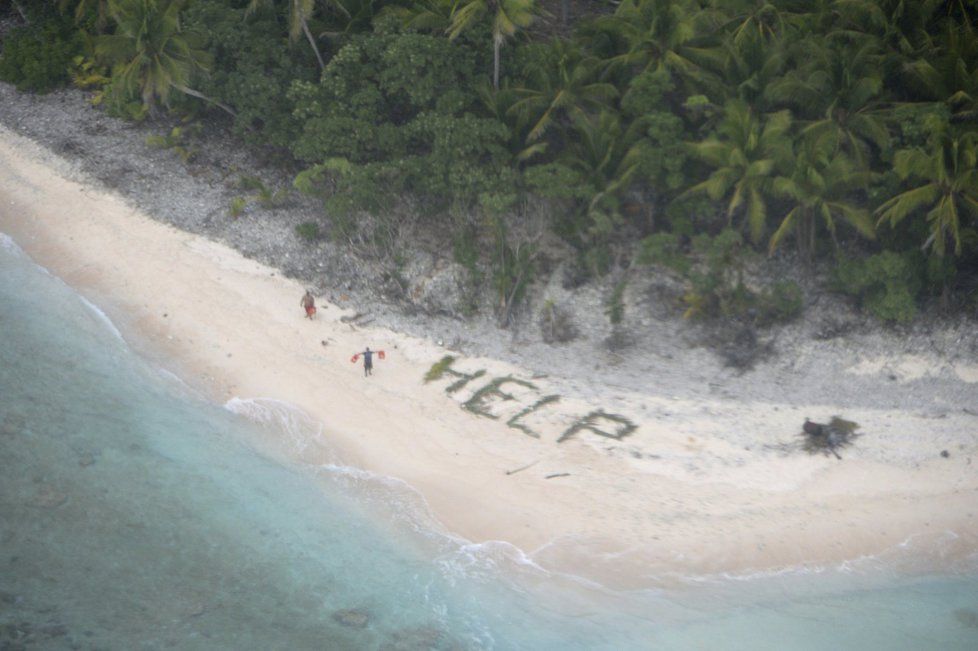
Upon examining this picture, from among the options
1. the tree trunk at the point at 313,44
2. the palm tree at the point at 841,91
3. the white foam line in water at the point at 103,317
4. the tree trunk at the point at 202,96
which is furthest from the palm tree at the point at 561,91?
the white foam line in water at the point at 103,317

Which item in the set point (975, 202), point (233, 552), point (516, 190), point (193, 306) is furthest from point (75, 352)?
point (975, 202)

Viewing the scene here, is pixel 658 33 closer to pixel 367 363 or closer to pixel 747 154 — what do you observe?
pixel 747 154

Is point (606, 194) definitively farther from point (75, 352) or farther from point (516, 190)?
point (75, 352)

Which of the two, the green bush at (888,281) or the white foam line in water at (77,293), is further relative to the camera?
the white foam line in water at (77,293)

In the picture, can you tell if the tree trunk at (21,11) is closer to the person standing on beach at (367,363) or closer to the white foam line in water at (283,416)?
the white foam line in water at (283,416)

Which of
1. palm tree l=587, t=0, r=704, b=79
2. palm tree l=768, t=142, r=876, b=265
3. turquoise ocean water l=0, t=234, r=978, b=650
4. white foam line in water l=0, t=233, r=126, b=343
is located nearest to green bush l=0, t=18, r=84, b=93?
white foam line in water l=0, t=233, r=126, b=343

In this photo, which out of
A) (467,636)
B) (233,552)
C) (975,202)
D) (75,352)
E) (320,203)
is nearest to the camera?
(467,636)
